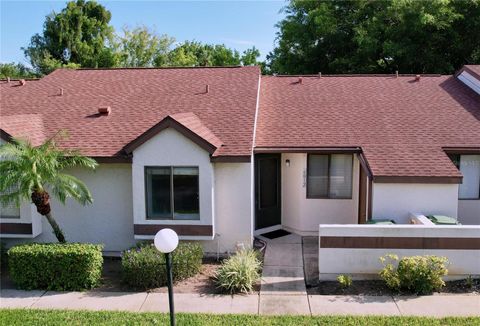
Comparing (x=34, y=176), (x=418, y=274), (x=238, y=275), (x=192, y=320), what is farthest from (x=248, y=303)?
(x=34, y=176)

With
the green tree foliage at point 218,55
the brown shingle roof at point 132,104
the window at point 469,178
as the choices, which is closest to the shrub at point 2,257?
the brown shingle roof at point 132,104

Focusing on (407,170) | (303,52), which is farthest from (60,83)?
(303,52)

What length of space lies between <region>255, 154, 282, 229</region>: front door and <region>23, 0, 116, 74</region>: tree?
28453mm

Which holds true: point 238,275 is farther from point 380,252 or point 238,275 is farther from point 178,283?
point 380,252

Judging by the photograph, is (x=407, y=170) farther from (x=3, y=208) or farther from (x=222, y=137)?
(x=3, y=208)

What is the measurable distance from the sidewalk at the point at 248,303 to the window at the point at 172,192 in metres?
2.64

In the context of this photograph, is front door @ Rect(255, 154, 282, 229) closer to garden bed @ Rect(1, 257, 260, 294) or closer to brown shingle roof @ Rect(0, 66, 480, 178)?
brown shingle roof @ Rect(0, 66, 480, 178)

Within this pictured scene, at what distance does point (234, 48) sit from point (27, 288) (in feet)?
154

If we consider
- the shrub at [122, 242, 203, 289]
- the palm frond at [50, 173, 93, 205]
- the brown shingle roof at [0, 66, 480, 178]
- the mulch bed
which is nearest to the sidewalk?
the mulch bed

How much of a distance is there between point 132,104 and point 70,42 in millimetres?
28516

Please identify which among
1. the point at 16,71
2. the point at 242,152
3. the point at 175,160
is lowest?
the point at 175,160

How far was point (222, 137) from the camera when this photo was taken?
41.6 ft

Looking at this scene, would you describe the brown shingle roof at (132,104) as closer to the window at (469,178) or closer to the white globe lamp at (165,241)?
the white globe lamp at (165,241)

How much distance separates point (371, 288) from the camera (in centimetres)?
1010
